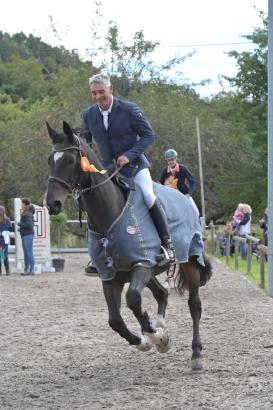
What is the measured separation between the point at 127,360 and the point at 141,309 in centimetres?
123

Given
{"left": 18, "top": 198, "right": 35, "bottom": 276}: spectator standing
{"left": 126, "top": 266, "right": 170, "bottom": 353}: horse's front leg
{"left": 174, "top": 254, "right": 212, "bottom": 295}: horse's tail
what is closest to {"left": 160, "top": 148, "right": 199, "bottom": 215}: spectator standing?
{"left": 174, "top": 254, "right": 212, "bottom": 295}: horse's tail

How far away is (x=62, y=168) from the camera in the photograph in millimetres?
7703

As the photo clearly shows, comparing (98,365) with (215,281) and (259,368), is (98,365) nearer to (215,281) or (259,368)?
(259,368)

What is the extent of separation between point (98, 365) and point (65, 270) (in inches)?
617

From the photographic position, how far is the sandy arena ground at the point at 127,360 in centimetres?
717

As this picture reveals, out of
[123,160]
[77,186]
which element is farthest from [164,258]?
[77,186]

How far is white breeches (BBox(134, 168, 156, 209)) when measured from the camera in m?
8.44

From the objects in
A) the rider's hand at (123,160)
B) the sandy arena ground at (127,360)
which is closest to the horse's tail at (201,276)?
the sandy arena ground at (127,360)

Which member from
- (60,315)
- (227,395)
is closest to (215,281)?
(60,315)

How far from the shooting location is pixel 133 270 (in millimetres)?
8070

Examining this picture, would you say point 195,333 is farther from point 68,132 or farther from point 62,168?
point 68,132

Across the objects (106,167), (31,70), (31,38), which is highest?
(31,38)

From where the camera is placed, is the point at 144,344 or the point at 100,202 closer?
the point at 100,202

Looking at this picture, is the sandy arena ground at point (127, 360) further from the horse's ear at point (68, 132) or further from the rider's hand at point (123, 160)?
the horse's ear at point (68, 132)
